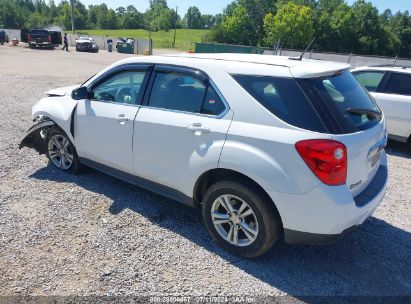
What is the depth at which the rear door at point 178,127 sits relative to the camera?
3.02 meters

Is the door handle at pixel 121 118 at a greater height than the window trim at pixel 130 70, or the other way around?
the window trim at pixel 130 70

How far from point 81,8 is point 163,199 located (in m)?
146

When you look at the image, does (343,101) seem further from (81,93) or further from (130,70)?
(81,93)

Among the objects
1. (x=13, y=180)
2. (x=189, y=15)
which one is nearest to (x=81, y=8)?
(x=189, y=15)

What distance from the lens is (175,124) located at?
3.22m

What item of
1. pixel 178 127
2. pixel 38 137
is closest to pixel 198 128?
pixel 178 127

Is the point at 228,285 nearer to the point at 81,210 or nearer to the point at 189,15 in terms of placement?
the point at 81,210

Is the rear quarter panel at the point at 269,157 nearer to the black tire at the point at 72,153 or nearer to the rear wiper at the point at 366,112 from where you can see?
the rear wiper at the point at 366,112

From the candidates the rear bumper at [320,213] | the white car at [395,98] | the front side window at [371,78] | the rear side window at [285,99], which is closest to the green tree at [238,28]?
the front side window at [371,78]

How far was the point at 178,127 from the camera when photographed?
320 centimetres

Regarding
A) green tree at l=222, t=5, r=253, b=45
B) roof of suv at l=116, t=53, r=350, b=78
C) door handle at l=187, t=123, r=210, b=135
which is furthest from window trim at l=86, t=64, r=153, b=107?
green tree at l=222, t=5, r=253, b=45

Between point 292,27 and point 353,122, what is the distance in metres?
72.6

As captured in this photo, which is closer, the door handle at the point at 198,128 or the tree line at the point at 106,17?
the door handle at the point at 198,128

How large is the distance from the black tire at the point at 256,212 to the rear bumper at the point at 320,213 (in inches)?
4.3
